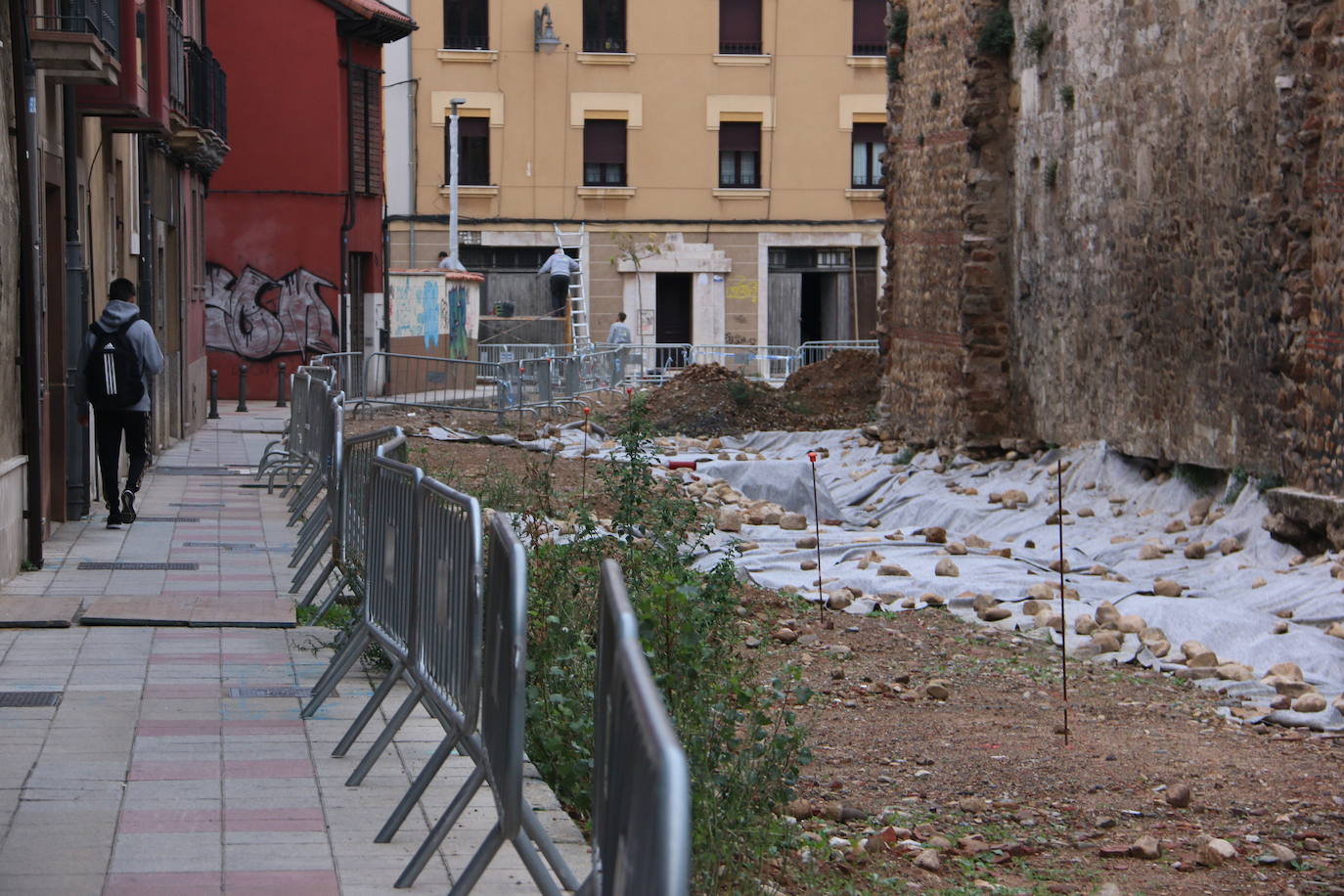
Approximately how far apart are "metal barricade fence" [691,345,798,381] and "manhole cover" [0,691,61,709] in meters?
34.9

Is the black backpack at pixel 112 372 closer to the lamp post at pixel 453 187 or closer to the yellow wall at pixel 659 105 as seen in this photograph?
the lamp post at pixel 453 187

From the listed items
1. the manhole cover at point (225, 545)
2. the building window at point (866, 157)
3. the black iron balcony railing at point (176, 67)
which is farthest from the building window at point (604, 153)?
the manhole cover at point (225, 545)

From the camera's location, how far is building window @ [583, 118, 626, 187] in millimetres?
43750

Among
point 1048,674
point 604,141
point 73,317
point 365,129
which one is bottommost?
point 1048,674

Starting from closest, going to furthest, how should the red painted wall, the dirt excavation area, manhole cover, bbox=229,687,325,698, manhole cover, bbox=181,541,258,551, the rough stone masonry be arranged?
the dirt excavation area
manhole cover, bbox=229,687,325,698
the rough stone masonry
manhole cover, bbox=181,541,258,551
the red painted wall

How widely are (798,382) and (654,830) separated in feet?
85.8

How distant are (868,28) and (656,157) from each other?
20.7ft

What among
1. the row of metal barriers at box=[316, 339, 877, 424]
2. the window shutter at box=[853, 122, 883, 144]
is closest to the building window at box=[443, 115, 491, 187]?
the window shutter at box=[853, 122, 883, 144]

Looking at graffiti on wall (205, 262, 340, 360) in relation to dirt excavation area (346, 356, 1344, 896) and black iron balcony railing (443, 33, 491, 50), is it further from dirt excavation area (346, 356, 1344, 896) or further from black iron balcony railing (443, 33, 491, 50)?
dirt excavation area (346, 356, 1344, 896)

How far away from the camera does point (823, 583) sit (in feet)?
40.1

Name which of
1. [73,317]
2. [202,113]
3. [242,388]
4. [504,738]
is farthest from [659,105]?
[504,738]

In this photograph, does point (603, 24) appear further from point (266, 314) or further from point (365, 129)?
point (266, 314)

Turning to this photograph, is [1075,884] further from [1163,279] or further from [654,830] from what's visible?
[1163,279]

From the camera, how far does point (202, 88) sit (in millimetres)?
23594
